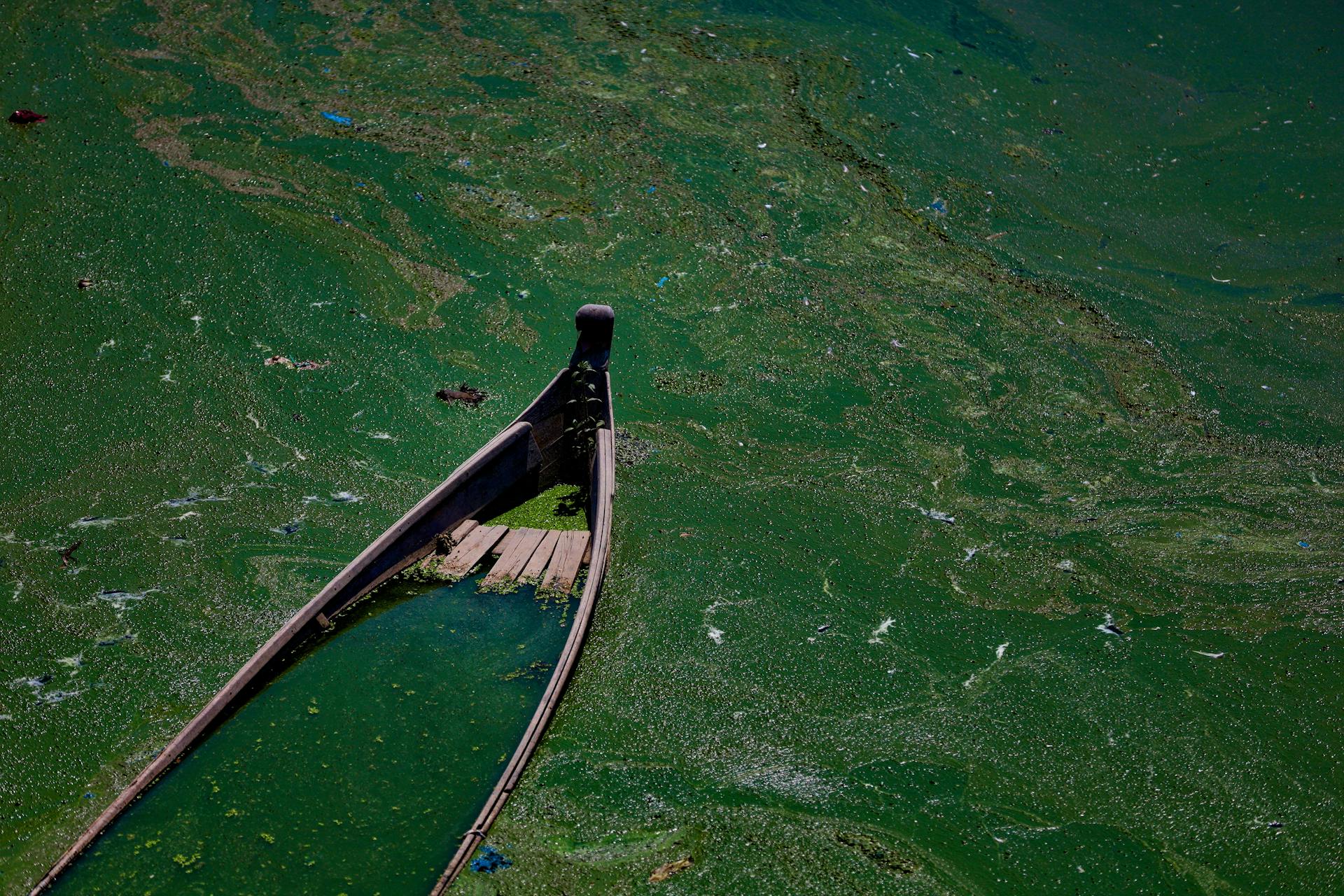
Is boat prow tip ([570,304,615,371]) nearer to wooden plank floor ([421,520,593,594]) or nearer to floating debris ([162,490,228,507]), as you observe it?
wooden plank floor ([421,520,593,594])

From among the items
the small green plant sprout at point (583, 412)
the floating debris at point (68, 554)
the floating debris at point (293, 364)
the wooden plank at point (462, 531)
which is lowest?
the floating debris at point (68, 554)

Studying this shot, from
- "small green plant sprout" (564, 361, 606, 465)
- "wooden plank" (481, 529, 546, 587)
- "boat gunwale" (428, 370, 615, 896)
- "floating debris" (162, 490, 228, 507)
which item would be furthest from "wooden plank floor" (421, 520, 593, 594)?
"floating debris" (162, 490, 228, 507)

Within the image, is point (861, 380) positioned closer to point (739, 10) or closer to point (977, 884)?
point (977, 884)

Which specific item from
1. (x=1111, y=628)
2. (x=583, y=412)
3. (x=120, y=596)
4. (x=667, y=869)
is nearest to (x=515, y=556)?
(x=583, y=412)

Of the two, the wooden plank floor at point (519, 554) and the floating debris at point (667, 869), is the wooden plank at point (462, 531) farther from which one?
the floating debris at point (667, 869)

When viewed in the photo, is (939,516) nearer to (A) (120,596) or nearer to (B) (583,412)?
(B) (583,412)

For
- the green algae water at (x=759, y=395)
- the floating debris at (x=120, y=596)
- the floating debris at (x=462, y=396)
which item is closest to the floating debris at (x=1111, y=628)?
the green algae water at (x=759, y=395)
